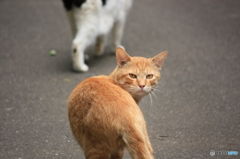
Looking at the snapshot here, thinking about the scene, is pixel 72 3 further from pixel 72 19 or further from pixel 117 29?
pixel 117 29

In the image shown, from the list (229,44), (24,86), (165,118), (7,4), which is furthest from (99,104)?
(7,4)

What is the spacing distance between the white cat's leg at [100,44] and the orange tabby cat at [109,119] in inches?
121

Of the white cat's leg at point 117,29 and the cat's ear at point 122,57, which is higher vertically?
the cat's ear at point 122,57

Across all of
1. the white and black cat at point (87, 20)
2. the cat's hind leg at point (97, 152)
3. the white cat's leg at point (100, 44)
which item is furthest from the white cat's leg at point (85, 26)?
the cat's hind leg at point (97, 152)

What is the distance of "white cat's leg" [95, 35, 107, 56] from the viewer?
600 centimetres

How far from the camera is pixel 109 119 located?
249 cm

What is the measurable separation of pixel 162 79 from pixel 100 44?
1.35m

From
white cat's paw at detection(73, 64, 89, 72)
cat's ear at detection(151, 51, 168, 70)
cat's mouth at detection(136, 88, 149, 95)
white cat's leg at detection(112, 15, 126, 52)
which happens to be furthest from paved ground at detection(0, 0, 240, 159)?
cat's ear at detection(151, 51, 168, 70)

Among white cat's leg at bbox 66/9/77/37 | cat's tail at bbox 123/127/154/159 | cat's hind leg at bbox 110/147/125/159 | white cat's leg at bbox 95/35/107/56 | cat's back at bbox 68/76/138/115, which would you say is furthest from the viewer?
white cat's leg at bbox 95/35/107/56

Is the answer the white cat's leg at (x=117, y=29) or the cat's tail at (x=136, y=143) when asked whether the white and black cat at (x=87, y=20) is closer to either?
the white cat's leg at (x=117, y=29)

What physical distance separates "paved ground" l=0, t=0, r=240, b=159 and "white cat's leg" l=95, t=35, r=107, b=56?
0.16 m

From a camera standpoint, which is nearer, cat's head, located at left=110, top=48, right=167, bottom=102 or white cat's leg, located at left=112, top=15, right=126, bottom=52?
cat's head, located at left=110, top=48, right=167, bottom=102

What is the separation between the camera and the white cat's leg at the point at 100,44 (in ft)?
19.7

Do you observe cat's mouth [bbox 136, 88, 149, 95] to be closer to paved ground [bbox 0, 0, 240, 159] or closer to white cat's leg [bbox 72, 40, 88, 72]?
paved ground [bbox 0, 0, 240, 159]
